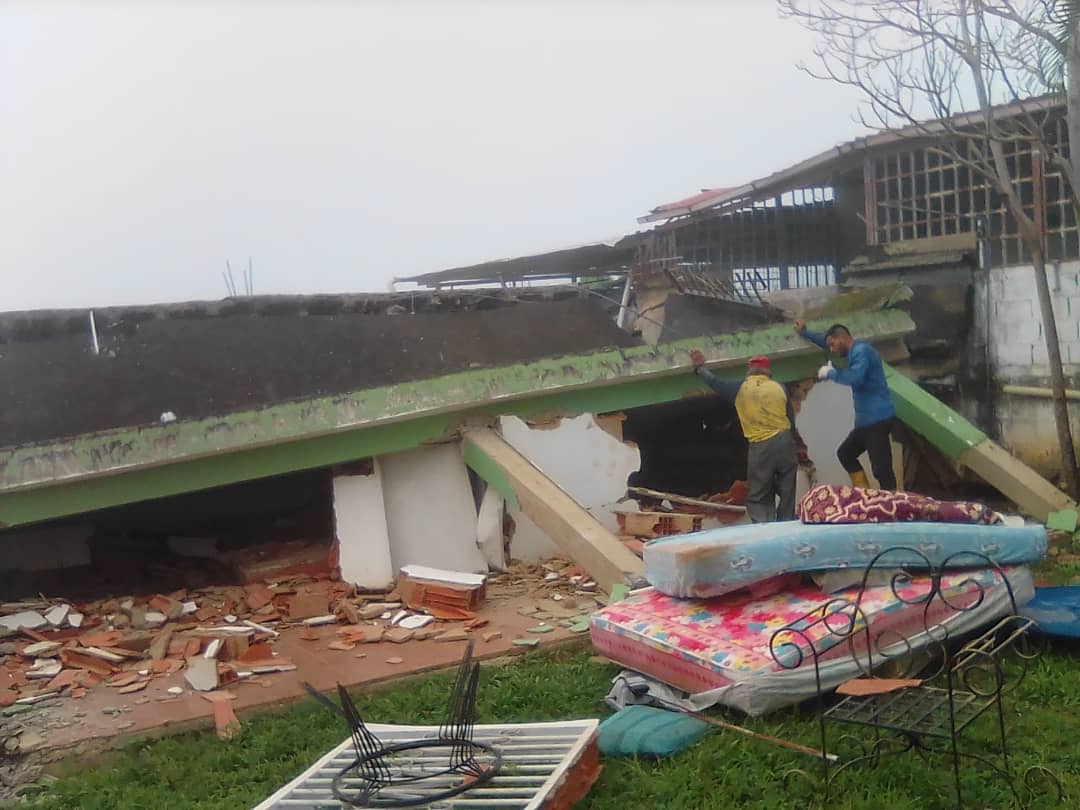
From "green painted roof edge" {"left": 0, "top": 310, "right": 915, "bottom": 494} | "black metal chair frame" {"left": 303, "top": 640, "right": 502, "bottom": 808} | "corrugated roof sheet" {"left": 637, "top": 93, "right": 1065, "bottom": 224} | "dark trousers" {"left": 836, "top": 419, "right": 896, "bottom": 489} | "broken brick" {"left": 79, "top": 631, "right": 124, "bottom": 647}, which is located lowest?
"broken brick" {"left": 79, "top": 631, "right": 124, "bottom": 647}

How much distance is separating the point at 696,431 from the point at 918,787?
6.16 m

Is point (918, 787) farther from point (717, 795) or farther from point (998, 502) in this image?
point (998, 502)

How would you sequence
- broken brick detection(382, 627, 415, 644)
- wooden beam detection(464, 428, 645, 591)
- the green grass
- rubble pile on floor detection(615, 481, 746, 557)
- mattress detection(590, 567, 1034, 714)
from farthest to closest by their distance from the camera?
rubble pile on floor detection(615, 481, 746, 557), wooden beam detection(464, 428, 645, 591), broken brick detection(382, 627, 415, 644), mattress detection(590, 567, 1034, 714), the green grass

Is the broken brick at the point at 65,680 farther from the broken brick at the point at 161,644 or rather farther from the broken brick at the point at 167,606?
the broken brick at the point at 167,606

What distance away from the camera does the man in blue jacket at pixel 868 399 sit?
756 centimetres

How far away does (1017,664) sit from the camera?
476cm

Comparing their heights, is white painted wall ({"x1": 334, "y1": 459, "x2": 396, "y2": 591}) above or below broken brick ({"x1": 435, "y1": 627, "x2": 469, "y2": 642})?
above

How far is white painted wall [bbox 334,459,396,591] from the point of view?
7.08 m

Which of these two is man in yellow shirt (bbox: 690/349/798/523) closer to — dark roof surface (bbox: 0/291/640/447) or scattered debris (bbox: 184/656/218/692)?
dark roof surface (bbox: 0/291/640/447)

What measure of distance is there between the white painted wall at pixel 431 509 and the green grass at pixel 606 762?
2.27 metres

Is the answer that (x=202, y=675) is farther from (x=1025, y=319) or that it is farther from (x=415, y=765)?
(x=1025, y=319)

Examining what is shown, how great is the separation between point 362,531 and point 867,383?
421 centimetres

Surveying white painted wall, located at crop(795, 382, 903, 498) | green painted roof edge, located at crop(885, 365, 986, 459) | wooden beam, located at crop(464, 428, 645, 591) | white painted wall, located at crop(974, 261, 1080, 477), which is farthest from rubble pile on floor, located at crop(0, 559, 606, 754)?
white painted wall, located at crop(974, 261, 1080, 477)

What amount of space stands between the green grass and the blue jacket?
3.05 metres
